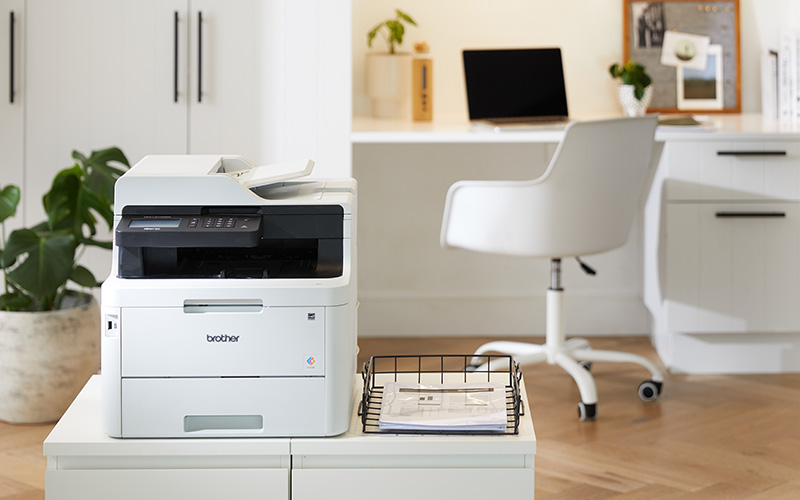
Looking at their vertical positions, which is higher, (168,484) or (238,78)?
(238,78)

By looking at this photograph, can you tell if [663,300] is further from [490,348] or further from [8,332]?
[8,332]

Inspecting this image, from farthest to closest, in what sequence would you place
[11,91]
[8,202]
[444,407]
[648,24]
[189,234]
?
[648,24], [11,91], [8,202], [444,407], [189,234]

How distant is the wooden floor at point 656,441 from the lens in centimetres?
252

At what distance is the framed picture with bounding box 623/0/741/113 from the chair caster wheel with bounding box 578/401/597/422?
149 cm

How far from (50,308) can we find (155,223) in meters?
1.57

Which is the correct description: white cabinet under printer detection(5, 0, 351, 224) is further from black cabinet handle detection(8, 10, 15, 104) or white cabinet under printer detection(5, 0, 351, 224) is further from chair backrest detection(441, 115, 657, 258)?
chair backrest detection(441, 115, 657, 258)

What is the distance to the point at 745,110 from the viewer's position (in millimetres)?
4035

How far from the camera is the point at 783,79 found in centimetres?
375

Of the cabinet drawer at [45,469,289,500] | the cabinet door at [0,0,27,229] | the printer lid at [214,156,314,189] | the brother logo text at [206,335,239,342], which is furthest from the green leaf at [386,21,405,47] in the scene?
the cabinet drawer at [45,469,289,500]

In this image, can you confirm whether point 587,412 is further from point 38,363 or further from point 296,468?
point 38,363

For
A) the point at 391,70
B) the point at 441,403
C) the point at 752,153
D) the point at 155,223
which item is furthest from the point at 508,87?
the point at 155,223

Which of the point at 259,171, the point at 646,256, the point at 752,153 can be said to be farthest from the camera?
the point at 646,256

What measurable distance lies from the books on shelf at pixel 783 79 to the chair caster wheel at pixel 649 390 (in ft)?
4.04

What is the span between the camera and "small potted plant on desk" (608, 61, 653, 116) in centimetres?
373
